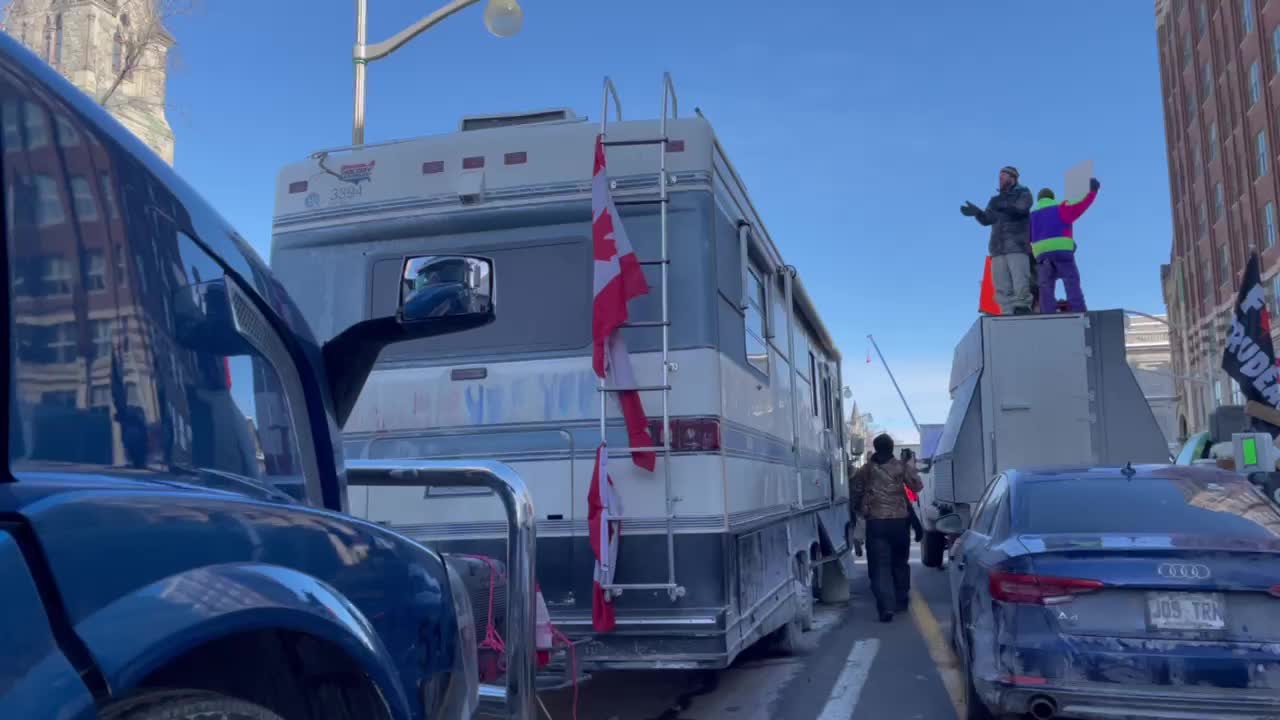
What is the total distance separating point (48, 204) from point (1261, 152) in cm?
4550

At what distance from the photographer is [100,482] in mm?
1700

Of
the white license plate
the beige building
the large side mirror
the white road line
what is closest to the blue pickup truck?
the large side mirror

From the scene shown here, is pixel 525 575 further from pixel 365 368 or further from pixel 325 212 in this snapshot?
pixel 325 212

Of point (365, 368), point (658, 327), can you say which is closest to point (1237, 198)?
point (658, 327)

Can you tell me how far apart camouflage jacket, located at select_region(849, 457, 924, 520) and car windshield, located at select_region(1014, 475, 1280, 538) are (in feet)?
15.6

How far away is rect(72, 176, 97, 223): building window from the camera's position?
71.2 inches

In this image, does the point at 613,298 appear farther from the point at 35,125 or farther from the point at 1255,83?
the point at 1255,83

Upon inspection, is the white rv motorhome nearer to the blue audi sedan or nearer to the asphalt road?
the asphalt road

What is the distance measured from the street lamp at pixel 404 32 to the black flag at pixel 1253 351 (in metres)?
8.20

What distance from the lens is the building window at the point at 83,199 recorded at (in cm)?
181

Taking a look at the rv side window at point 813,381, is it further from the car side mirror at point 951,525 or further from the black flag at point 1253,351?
the black flag at point 1253,351

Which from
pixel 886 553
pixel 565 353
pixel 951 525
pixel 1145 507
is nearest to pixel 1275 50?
pixel 886 553

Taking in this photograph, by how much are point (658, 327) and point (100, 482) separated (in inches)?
160

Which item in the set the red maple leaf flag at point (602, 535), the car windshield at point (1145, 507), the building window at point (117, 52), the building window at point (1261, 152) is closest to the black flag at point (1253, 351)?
the car windshield at point (1145, 507)
